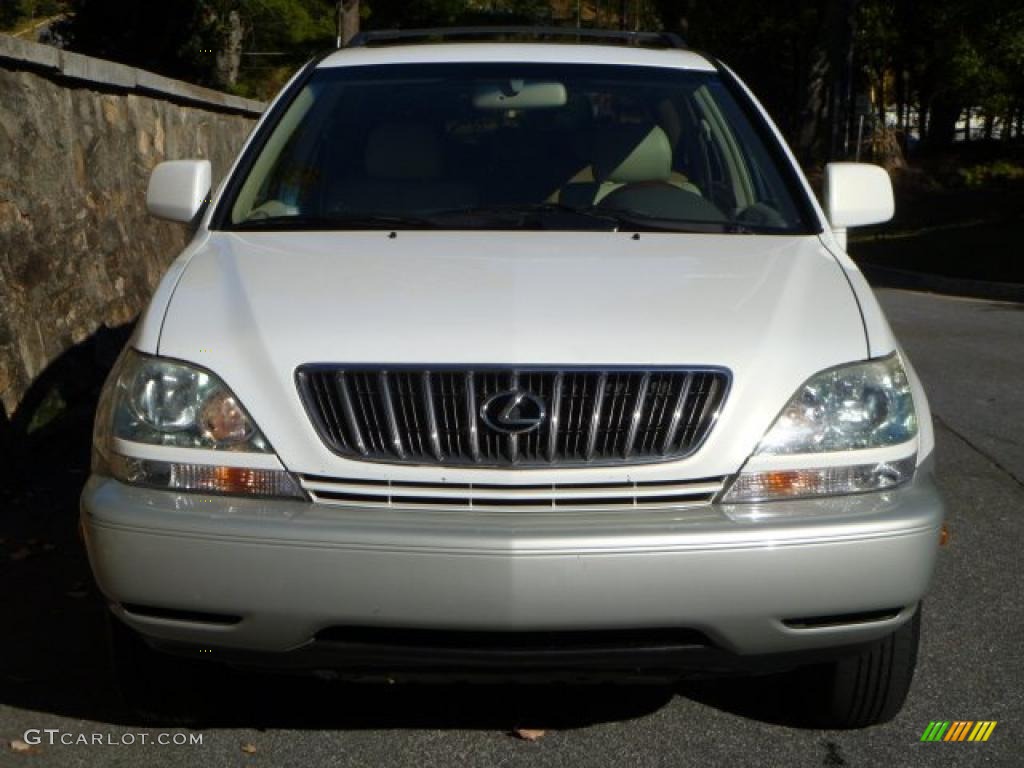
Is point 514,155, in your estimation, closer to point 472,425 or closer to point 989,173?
point 472,425

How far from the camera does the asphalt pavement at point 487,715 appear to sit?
391cm

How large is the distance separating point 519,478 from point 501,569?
0.23 metres

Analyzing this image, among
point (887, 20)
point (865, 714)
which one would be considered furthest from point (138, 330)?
point (887, 20)

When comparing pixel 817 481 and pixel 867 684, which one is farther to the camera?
pixel 867 684

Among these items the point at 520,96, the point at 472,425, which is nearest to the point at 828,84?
the point at 520,96

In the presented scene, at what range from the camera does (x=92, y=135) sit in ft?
29.3

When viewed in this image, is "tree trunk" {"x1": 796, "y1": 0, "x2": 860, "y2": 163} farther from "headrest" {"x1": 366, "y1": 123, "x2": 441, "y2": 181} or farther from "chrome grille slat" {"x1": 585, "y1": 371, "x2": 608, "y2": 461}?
"chrome grille slat" {"x1": 585, "y1": 371, "x2": 608, "y2": 461}

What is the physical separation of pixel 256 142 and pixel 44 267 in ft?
10.6

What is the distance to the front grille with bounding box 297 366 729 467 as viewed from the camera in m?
3.52

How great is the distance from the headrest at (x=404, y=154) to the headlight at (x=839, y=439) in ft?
5.57

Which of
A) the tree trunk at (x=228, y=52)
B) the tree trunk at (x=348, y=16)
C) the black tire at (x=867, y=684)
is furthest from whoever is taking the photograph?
the tree trunk at (x=348, y=16)

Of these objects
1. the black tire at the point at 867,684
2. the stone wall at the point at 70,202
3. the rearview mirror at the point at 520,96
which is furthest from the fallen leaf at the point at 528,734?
the stone wall at the point at 70,202

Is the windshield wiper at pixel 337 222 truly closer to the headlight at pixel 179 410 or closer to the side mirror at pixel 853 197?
the headlight at pixel 179 410

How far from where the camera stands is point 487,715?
13.7ft
